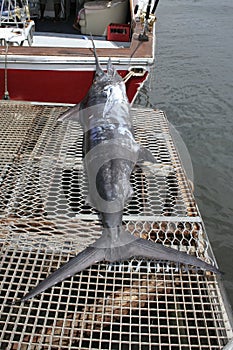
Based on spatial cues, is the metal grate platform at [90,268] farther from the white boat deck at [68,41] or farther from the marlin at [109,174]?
the white boat deck at [68,41]

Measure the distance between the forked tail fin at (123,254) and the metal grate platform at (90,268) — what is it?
19 centimetres

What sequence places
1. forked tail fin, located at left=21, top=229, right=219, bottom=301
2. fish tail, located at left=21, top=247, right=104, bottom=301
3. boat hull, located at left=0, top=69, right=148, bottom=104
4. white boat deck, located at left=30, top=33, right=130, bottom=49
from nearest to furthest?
1. fish tail, located at left=21, top=247, right=104, bottom=301
2. forked tail fin, located at left=21, top=229, right=219, bottom=301
3. boat hull, located at left=0, top=69, right=148, bottom=104
4. white boat deck, located at left=30, top=33, right=130, bottom=49

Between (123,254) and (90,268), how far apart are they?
0.31m

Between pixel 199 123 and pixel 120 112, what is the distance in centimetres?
453

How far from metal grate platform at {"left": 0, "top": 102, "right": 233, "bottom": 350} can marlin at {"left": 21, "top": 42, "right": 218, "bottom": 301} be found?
20 centimetres

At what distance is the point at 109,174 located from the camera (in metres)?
2.99

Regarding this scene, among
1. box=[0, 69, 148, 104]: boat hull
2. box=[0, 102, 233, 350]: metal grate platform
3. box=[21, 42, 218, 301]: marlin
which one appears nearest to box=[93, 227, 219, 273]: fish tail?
box=[21, 42, 218, 301]: marlin

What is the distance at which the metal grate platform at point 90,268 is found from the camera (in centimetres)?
231

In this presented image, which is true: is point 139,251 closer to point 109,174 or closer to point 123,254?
point 123,254

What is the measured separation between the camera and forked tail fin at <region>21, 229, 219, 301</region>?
2.38 metres

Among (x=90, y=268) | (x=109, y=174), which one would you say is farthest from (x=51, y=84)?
(x=90, y=268)

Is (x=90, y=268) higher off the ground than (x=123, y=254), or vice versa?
(x=123, y=254)

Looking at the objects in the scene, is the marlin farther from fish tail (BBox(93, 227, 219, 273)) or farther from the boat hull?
the boat hull

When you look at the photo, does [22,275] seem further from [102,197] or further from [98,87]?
[98,87]
